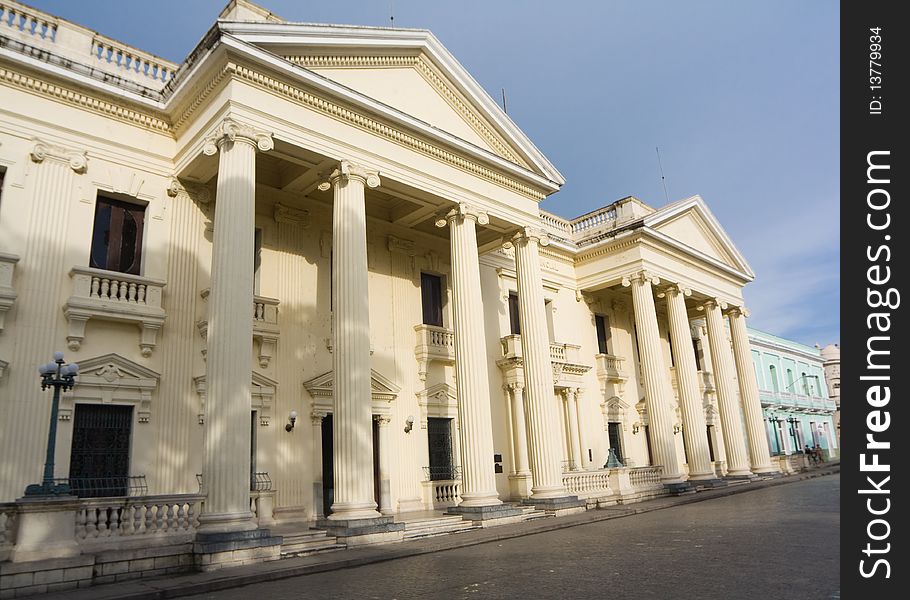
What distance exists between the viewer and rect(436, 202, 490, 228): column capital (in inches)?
622

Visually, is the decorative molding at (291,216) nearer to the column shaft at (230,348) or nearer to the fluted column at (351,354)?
the fluted column at (351,354)

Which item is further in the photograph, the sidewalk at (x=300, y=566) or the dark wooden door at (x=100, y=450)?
the dark wooden door at (x=100, y=450)

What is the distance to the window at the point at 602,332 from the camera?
2491cm

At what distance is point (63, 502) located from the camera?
8.70 metres

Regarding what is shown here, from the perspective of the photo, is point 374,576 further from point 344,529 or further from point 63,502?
point 63,502

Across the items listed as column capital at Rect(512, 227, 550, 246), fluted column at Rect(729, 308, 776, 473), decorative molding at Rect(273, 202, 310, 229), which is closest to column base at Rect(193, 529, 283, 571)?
decorative molding at Rect(273, 202, 310, 229)

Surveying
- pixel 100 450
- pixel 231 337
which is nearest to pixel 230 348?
pixel 231 337

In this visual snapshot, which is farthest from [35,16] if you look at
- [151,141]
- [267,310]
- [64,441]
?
[64,441]

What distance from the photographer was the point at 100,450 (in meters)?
11.5

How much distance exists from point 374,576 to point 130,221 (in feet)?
29.8

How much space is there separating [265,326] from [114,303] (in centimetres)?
314

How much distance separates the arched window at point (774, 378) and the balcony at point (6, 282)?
3933 cm

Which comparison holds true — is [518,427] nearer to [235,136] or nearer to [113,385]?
[113,385]

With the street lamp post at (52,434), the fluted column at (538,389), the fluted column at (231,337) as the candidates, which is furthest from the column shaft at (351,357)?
the fluted column at (538,389)
